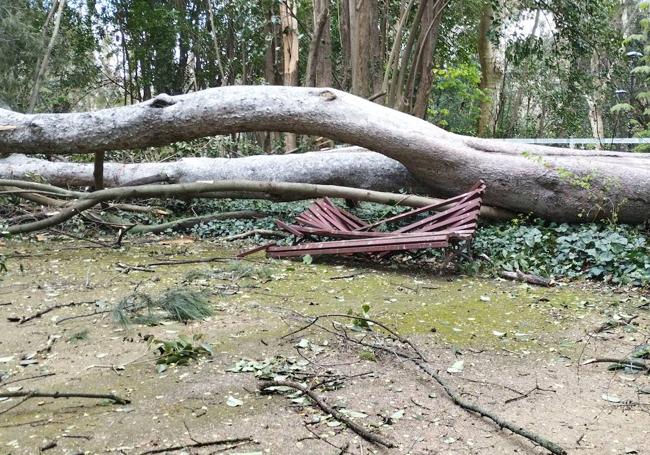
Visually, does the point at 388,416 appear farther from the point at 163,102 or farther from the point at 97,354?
the point at 163,102

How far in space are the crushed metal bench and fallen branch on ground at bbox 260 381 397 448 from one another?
9.10ft

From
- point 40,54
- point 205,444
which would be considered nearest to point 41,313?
point 205,444

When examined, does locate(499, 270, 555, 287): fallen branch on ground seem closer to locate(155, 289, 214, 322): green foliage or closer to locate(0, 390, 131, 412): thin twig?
locate(155, 289, 214, 322): green foliage

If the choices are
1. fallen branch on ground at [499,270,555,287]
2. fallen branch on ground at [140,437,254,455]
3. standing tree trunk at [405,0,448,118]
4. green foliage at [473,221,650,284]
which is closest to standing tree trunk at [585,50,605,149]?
standing tree trunk at [405,0,448,118]

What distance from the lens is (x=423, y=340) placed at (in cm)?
341

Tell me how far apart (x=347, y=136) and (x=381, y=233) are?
135 centimetres

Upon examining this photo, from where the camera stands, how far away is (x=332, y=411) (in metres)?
2.37

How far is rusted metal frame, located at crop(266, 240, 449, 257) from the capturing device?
202 inches

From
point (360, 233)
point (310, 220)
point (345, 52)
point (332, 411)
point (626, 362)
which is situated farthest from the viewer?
point (345, 52)

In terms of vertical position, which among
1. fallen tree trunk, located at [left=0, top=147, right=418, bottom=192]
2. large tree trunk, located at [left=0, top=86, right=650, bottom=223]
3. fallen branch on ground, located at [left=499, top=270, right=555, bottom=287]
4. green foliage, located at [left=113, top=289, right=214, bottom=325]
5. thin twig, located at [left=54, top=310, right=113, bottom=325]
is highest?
large tree trunk, located at [left=0, top=86, right=650, bottom=223]

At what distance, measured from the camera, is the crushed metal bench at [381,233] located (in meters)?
5.22

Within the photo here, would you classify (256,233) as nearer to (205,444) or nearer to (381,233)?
(381,233)

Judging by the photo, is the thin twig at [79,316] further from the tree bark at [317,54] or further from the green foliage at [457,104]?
the green foliage at [457,104]

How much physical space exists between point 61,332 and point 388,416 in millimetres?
2087
